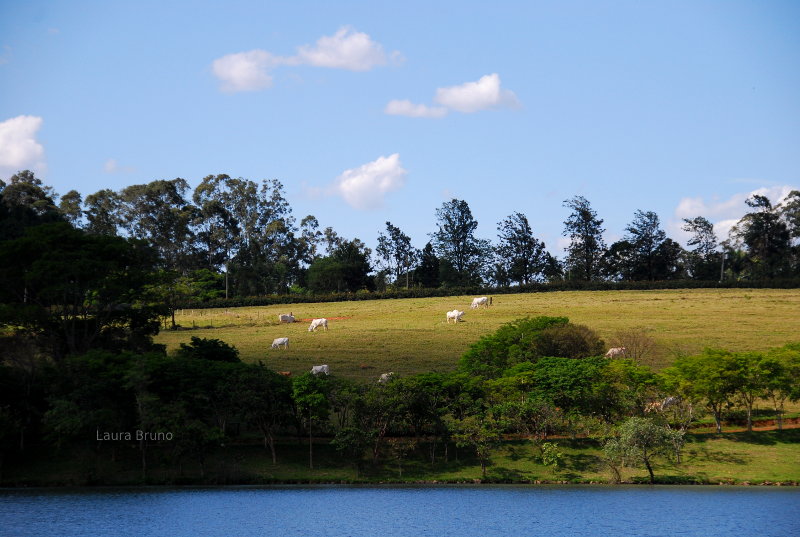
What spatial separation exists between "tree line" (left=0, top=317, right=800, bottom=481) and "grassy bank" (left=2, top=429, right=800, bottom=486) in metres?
0.40

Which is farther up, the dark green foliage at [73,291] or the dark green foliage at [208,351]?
the dark green foliage at [73,291]

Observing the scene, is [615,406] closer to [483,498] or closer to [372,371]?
[483,498]

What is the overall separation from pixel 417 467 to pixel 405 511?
10940mm

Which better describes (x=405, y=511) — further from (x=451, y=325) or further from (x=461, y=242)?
(x=461, y=242)

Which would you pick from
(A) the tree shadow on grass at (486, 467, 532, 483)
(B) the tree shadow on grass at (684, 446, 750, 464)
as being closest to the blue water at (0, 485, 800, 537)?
(A) the tree shadow on grass at (486, 467, 532, 483)

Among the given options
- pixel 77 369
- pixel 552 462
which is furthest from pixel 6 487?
pixel 552 462

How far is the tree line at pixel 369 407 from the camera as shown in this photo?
51812 millimetres

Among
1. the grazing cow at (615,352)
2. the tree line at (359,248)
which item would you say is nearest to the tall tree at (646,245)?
the tree line at (359,248)

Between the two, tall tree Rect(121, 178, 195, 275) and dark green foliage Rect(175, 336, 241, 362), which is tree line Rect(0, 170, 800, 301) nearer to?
tall tree Rect(121, 178, 195, 275)

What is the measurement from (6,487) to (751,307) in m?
78.2

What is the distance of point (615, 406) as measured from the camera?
5716 cm

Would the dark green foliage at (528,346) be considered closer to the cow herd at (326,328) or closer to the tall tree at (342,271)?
the cow herd at (326,328)

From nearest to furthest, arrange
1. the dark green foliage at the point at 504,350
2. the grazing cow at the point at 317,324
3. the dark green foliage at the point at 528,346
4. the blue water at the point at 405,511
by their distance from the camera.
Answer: the blue water at the point at 405,511, the dark green foliage at the point at 504,350, the dark green foliage at the point at 528,346, the grazing cow at the point at 317,324

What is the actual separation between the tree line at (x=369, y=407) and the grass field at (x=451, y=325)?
1118cm
